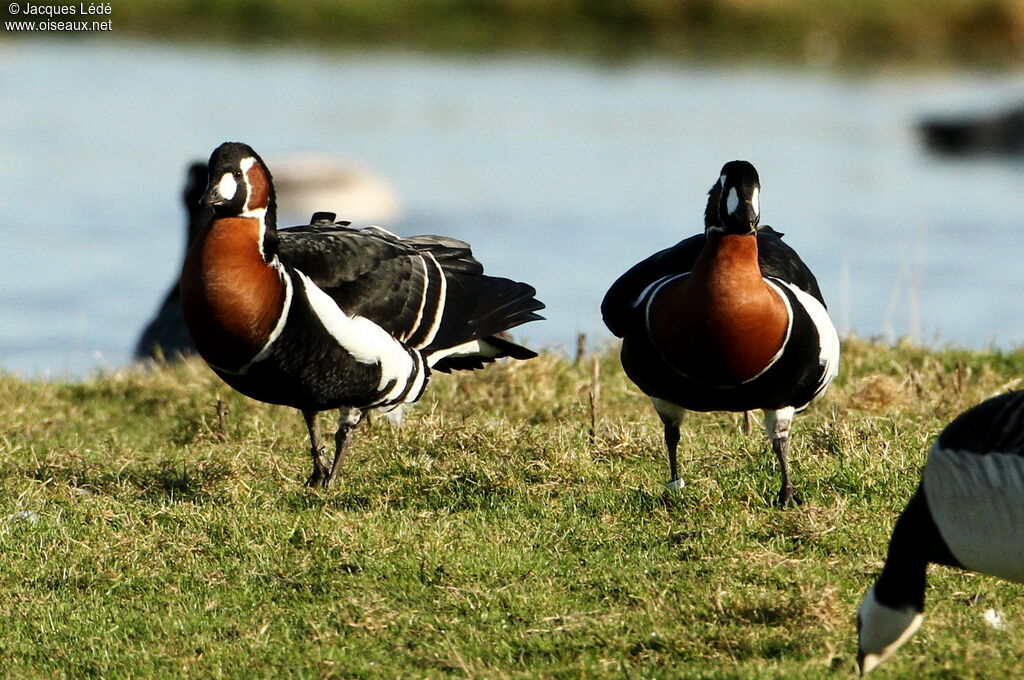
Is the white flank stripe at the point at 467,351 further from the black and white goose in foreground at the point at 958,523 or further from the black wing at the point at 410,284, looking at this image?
the black and white goose in foreground at the point at 958,523

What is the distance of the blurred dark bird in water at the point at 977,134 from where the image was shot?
3700 centimetres

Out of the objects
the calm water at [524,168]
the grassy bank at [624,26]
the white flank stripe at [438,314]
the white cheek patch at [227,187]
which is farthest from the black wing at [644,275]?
the grassy bank at [624,26]

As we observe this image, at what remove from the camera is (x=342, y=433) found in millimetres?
7703

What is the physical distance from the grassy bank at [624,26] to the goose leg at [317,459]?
1746 inches

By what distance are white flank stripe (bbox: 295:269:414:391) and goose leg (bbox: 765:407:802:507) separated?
6.54 feet

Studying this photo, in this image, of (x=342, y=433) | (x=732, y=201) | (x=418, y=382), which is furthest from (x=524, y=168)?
(x=732, y=201)

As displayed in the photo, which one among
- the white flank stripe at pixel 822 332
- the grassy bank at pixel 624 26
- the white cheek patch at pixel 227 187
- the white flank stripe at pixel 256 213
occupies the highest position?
the white cheek patch at pixel 227 187

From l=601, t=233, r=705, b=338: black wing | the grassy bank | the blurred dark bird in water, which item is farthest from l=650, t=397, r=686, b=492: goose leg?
the grassy bank

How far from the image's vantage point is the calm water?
70.1 ft

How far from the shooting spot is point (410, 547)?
254 inches

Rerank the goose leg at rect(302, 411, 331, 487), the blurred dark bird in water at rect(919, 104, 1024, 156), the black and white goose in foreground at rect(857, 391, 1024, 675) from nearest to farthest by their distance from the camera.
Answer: the black and white goose in foreground at rect(857, 391, 1024, 675)
the goose leg at rect(302, 411, 331, 487)
the blurred dark bird in water at rect(919, 104, 1024, 156)

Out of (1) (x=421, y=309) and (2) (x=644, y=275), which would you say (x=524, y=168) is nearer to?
(1) (x=421, y=309)

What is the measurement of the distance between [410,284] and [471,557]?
2.19 meters

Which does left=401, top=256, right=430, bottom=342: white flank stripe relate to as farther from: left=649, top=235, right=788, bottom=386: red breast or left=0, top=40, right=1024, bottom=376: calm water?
left=0, top=40, right=1024, bottom=376: calm water
